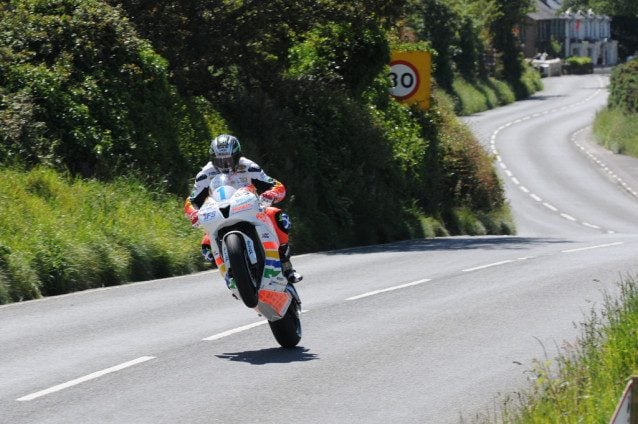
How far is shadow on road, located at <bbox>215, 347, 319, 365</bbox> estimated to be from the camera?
10.5 meters

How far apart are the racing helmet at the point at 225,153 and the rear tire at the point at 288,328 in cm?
126

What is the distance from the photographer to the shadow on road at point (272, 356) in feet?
34.3

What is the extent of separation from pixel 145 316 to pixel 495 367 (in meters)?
4.25

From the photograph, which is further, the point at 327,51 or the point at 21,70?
the point at 327,51

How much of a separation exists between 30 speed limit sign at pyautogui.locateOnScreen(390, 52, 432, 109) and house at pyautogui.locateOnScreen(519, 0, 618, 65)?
11255 cm

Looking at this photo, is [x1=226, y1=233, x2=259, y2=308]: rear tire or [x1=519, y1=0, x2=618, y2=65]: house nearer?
[x1=226, y1=233, x2=259, y2=308]: rear tire

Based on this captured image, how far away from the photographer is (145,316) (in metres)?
13.1

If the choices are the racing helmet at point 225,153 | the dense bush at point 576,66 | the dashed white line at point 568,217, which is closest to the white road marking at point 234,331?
the racing helmet at point 225,153

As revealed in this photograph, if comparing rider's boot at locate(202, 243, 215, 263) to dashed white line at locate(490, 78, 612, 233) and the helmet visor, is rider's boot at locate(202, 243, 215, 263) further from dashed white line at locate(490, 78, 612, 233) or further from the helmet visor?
dashed white line at locate(490, 78, 612, 233)

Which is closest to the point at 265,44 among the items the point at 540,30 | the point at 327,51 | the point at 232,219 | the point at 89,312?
the point at 327,51

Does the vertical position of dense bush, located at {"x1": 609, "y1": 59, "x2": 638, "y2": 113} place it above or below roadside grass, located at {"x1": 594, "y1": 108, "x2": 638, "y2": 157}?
above

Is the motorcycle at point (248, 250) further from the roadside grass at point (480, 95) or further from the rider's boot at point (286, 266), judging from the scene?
the roadside grass at point (480, 95)

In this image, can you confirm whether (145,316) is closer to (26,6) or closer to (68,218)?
(68,218)

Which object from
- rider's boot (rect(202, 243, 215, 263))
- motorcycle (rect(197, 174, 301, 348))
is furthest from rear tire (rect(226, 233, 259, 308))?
rider's boot (rect(202, 243, 215, 263))
